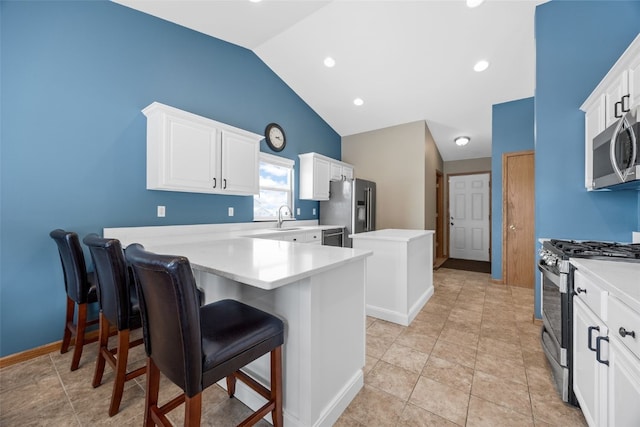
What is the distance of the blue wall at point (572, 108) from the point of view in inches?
83.4

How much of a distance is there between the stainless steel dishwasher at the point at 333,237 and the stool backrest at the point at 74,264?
282 cm

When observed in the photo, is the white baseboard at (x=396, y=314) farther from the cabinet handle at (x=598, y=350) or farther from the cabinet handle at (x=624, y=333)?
the cabinet handle at (x=624, y=333)

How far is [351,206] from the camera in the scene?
4383mm

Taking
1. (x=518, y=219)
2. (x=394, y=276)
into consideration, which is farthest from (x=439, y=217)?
(x=394, y=276)

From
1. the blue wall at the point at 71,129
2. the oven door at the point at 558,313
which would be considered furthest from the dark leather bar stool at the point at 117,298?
the oven door at the point at 558,313

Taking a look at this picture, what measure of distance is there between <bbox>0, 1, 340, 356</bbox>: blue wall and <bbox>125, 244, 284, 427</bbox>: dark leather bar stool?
175 cm

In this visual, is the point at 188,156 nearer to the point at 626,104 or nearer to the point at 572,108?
the point at 626,104

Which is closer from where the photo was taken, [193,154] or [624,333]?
[624,333]

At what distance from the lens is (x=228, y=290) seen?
1530 millimetres

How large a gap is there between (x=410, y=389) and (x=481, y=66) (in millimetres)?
3768

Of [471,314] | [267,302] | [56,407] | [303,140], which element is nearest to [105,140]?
[56,407]

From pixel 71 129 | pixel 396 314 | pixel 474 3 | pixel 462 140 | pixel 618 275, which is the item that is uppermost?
pixel 474 3

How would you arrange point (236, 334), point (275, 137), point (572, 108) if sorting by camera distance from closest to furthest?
point (236, 334) → point (572, 108) → point (275, 137)

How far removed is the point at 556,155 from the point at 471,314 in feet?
5.96
